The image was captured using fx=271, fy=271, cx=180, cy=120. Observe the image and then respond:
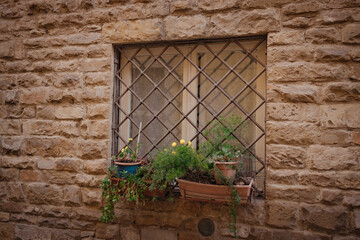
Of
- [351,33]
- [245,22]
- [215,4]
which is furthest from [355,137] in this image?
[215,4]

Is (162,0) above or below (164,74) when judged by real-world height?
above

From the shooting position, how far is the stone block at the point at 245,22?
2285 millimetres

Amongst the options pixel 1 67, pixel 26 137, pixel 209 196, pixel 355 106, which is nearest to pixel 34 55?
pixel 1 67

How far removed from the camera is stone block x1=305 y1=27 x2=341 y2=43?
216 cm

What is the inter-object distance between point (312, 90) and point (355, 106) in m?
0.33

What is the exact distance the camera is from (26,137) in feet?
9.15

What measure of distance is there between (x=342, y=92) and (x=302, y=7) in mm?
764

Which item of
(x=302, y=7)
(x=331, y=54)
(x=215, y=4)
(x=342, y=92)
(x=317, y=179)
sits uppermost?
(x=215, y=4)

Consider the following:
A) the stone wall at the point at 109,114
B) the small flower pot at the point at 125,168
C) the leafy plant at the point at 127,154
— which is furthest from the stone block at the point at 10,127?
the small flower pot at the point at 125,168

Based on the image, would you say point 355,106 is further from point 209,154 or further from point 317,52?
point 209,154

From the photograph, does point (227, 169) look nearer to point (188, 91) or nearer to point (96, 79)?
point (188, 91)

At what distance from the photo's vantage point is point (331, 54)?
2.15 meters

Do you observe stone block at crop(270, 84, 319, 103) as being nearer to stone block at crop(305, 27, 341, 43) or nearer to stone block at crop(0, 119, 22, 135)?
stone block at crop(305, 27, 341, 43)

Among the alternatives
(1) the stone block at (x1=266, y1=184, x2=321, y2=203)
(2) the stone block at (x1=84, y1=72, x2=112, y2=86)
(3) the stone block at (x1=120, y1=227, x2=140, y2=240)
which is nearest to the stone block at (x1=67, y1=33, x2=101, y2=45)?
(2) the stone block at (x1=84, y1=72, x2=112, y2=86)
